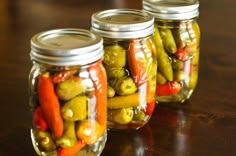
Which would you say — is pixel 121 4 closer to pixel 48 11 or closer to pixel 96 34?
pixel 48 11

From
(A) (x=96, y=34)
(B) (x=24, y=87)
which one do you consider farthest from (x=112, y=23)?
(B) (x=24, y=87)

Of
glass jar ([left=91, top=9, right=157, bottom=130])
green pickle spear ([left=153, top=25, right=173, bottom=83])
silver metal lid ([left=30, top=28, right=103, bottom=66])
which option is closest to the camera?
silver metal lid ([left=30, top=28, right=103, bottom=66])

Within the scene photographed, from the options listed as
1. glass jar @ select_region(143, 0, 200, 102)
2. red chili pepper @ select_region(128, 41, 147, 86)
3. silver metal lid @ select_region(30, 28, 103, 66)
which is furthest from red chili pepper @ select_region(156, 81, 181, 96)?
silver metal lid @ select_region(30, 28, 103, 66)

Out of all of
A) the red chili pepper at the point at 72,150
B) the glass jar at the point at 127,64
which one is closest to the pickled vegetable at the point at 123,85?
the glass jar at the point at 127,64

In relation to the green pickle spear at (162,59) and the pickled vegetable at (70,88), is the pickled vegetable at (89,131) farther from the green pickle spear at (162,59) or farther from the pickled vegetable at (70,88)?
the green pickle spear at (162,59)

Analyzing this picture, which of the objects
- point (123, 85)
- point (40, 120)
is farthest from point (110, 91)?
point (40, 120)

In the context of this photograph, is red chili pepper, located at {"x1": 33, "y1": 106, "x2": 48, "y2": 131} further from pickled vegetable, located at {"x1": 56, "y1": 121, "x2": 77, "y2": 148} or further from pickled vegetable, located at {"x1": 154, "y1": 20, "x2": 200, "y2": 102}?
pickled vegetable, located at {"x1": 154, "y1": 20, "x2": 200, "y2": 102}
